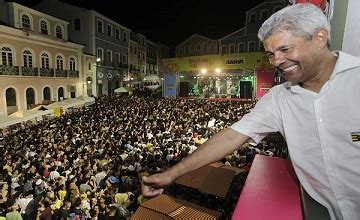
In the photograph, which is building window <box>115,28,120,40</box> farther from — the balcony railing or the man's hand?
the man's hand

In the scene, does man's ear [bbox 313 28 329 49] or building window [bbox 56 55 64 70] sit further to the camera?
building window [bbox 56 55 64 70]

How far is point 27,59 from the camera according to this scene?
91.6 ft

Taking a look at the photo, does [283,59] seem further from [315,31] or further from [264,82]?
[264,82]

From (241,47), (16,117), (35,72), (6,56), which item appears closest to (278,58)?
(16,117)

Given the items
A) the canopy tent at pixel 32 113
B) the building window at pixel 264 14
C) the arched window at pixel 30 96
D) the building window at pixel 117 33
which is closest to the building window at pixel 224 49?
the building window at pixel 264 14

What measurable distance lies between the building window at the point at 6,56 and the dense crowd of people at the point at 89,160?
367 inches

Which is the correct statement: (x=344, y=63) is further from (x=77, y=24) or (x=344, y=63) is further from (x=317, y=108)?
(x=77, y=24)

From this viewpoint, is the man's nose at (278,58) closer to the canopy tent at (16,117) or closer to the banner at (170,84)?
the canopy tent at (16,117)

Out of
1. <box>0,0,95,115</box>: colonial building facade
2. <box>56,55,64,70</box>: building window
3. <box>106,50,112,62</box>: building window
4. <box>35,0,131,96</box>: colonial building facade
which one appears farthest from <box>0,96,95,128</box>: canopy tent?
<box>106,50,112,62</box>: building window

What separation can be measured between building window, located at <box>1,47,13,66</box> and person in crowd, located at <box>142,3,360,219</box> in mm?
27714

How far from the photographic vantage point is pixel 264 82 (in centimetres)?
3203

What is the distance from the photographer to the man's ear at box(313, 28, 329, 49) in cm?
174

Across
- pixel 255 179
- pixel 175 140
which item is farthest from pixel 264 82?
pixel 255 179

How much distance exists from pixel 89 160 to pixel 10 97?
18.7m
